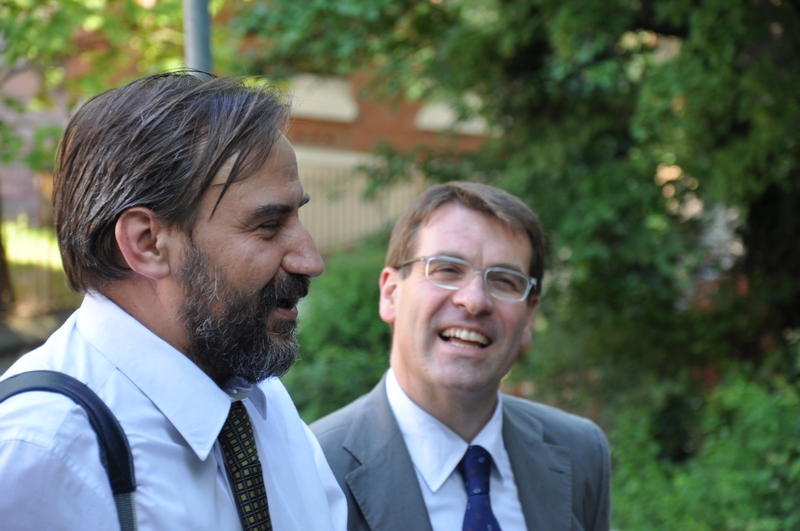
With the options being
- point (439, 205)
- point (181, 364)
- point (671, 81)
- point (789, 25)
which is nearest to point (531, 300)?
point (439, 205)

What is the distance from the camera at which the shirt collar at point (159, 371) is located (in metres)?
1.62

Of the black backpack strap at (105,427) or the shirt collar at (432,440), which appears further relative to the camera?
the shirt collar at (432,440)

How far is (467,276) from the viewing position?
2674 millimetres

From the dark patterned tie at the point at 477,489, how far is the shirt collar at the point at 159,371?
1019 mm

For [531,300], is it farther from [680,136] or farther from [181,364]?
[680,136]

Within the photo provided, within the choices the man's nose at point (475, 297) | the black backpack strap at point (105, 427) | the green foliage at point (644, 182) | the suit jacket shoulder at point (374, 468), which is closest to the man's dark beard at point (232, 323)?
the black backpack strap at point (105, 427)

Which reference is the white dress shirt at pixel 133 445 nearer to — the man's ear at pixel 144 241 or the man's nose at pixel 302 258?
the man's ear at pixel 144 241

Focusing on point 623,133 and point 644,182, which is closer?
point 644,182

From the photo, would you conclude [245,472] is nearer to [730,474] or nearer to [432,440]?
[432,440]

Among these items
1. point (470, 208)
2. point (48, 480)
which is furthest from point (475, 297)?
point (48, 480)

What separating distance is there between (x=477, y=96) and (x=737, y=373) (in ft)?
9.04

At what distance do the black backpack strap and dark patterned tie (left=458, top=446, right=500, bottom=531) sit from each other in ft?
4.03

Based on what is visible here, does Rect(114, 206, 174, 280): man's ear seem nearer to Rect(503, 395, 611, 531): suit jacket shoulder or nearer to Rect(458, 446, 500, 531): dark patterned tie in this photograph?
Rect(458, 446, 500, 531): dark patterned tie

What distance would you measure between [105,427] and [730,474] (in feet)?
12.5
